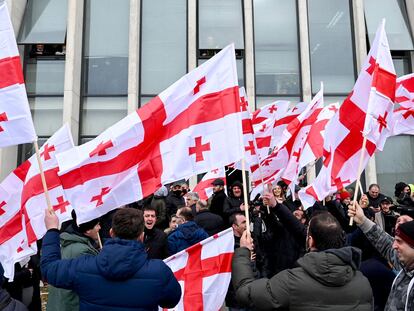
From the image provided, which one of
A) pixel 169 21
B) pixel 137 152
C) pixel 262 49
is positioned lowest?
pixel 137 152

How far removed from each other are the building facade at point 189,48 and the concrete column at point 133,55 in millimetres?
32

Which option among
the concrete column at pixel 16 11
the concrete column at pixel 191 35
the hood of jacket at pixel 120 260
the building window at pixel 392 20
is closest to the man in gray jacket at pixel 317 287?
the hood of jacket at pixel 120 260

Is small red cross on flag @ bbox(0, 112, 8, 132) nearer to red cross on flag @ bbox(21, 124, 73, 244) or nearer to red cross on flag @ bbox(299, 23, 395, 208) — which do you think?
red cross on flag @ bbox(21, 124, 73, 244)

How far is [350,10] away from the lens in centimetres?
1627

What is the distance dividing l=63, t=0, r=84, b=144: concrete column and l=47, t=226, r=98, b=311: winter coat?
423 inches

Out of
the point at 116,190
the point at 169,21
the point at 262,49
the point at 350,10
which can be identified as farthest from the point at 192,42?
the point at 116,190

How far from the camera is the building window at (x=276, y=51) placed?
1566cm

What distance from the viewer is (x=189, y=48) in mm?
15352

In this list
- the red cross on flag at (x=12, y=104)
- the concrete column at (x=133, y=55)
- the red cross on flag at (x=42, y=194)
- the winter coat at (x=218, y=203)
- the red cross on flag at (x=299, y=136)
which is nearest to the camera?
the red cross on flag at (x=12, y=104)

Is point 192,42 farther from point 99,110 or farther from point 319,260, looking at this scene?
point 319,260

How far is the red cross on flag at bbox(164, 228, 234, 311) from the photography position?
409 cm

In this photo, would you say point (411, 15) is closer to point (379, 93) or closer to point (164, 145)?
point (379, 93)

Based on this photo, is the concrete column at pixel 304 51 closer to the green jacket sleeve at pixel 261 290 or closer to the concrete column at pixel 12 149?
the concrete column at pixel 12 149

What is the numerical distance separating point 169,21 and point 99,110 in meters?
3.75
